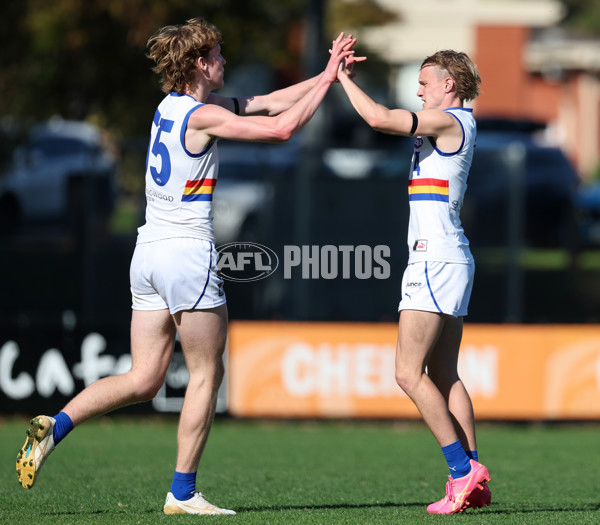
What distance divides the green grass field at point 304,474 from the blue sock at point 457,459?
210mm

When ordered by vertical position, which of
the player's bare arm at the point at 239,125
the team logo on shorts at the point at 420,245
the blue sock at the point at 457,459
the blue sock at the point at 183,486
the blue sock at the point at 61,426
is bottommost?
the blue sock at the point at 183,486

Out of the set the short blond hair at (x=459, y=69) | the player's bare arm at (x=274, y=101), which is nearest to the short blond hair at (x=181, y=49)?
the player's bare arm at (x=274, y=101)

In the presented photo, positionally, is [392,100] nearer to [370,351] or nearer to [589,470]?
[370,351]

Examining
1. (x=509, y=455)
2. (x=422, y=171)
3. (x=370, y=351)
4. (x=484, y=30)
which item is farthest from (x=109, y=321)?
(x=484, y=30)

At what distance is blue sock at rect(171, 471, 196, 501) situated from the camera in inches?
215

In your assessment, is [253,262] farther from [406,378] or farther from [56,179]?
[56,179]

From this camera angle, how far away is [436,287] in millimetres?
5594

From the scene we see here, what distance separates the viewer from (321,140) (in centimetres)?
1359

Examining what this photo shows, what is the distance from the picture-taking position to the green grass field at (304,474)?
5.58 meters

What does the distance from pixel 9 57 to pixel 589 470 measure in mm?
11254

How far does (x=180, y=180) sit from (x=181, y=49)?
2.03 ft

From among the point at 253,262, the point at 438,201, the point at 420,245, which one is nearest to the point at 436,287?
the point at 420,245

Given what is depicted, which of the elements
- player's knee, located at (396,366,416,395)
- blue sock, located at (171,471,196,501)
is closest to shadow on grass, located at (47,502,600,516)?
blue sock, located at (171,471,196,501)

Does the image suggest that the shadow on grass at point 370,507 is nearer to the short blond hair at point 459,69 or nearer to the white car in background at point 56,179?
the short blond hair at point 459,69
